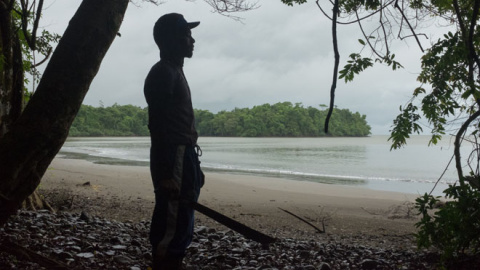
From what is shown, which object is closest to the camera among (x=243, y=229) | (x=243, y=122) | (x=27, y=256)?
(x=243, y=229)

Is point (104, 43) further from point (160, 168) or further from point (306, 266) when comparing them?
point (306, 266)

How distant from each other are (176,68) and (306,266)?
2.63 m

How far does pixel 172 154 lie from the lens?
3174 millimetres

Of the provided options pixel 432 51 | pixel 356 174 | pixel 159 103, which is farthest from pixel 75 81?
pixel 356 174

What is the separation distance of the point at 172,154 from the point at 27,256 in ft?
4.94

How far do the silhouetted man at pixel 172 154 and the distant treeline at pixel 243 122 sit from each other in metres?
94.1

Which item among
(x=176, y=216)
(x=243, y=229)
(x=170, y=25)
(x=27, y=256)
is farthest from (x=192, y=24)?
A: (x=27, y=256)

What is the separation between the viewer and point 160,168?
3121mm

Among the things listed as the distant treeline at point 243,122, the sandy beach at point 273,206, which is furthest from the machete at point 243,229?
the distant treeline at point 243,122

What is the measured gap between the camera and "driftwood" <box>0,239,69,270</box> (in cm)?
330

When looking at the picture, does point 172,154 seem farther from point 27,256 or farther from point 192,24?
point 27,256

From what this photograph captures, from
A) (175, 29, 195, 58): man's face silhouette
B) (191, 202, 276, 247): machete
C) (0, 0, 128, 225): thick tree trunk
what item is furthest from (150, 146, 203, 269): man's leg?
(0, 0, 128, 225): thick tree trunk

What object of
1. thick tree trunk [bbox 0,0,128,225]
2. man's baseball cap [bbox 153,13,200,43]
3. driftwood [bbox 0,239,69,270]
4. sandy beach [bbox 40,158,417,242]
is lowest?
sandy beach [bbox 40,158,417,242]

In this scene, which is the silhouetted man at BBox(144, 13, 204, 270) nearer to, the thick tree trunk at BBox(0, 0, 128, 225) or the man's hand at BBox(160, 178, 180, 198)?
the man's hand at BBox(160, 178, 180, 198)
